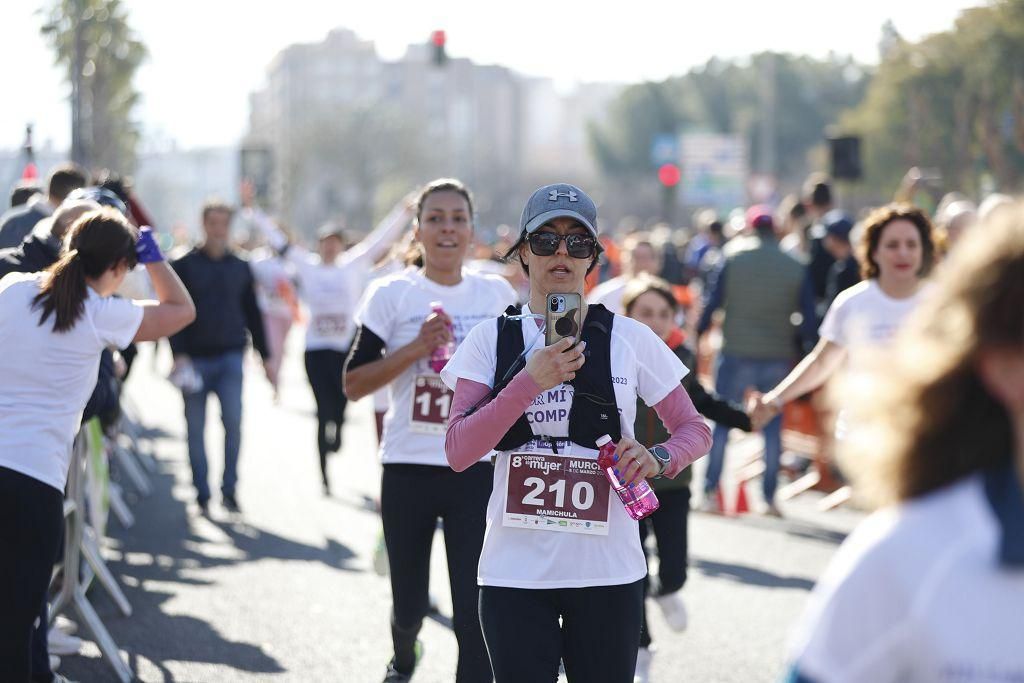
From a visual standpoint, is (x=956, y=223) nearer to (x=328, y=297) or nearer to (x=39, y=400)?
(x=328, y=297)

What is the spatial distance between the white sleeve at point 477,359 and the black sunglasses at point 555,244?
23cm

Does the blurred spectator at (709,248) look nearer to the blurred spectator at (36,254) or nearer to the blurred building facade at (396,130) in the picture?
the blurred spectator at (36,254)

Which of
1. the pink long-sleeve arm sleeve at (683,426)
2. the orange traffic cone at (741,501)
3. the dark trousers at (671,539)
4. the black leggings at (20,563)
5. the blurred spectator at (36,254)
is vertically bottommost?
the orange traffic cone at (741,501)

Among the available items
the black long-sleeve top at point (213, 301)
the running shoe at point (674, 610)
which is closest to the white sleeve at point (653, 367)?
the running shoe at point (674, 610)

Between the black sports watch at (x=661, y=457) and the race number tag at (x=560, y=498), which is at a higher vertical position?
the black sports watch at (x=661, y=457)

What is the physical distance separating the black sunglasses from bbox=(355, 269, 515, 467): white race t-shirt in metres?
1.59

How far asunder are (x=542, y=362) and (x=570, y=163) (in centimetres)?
17230

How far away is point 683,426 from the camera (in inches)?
165

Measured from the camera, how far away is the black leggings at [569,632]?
12.9ft

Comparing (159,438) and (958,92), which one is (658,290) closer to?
(159,438)

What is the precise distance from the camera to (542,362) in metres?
3.77

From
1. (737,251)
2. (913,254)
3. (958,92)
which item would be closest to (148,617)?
(913,254)

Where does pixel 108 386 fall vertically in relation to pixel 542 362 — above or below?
below

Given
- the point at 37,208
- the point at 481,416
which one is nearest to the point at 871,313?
the point at 481,416
